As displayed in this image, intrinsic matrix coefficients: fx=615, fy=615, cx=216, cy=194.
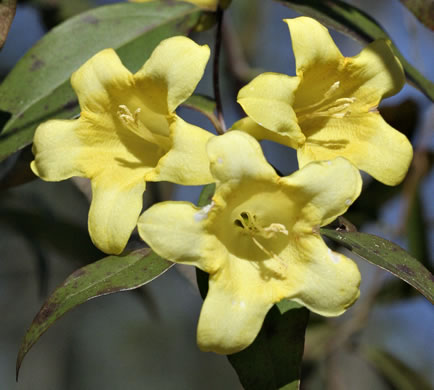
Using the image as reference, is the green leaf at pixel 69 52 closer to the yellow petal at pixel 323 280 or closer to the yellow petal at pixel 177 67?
the yellow petal at pixel 177 67

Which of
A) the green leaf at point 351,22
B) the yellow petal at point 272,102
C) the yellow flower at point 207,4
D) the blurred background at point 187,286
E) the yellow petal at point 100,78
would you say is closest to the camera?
the yellow petal at point 272,102

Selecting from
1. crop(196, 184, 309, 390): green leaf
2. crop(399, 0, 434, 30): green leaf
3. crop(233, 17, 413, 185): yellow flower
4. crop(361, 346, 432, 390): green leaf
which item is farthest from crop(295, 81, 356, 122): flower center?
crop(361, 346, 432, 390): green leaf

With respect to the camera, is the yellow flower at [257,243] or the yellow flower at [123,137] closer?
the yellow flower at [257,243]

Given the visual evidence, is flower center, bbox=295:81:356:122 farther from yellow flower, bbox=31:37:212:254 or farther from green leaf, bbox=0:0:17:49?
green leaf, bbox=0:0:17:49

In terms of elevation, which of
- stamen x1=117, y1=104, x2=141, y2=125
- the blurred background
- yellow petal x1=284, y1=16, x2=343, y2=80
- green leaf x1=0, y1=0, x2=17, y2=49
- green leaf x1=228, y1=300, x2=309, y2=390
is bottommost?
the blurred background

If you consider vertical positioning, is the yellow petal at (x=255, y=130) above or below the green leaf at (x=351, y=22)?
below

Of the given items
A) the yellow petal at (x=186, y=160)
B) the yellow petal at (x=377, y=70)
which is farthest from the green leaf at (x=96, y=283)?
the yellow petal at (x=377, y=70)

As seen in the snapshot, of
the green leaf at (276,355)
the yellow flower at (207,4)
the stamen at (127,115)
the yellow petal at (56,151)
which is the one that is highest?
the yellow flower at (207,4)
